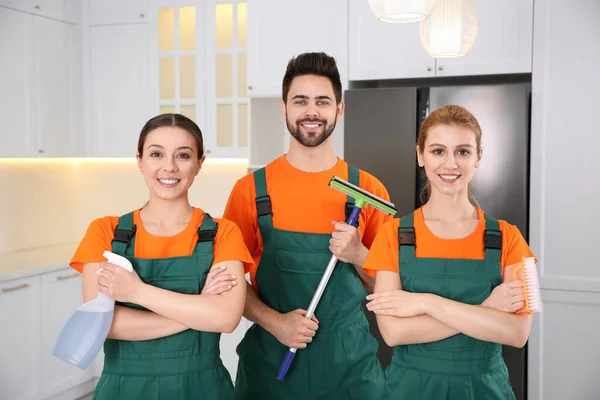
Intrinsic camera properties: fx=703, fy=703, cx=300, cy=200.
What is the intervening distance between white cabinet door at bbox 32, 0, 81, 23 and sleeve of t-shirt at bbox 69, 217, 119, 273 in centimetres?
272

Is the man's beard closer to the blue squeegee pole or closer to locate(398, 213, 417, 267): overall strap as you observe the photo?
the blue squeegee pole

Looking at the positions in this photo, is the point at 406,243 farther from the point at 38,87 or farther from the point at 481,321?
the point at 38,87

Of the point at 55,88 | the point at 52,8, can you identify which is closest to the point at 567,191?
the point at 55,88

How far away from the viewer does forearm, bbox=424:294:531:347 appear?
60.7 inches

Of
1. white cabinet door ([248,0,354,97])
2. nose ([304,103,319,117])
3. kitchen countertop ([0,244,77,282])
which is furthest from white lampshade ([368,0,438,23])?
kitchen countertop ([0,244,77,282])

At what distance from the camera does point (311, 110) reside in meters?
1.98

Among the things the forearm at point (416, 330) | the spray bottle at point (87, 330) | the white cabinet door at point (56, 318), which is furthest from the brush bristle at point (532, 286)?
the white cabinet door at point (56, 318)

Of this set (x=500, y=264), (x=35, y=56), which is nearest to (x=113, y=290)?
(x=500, y=264)

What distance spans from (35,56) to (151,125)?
262cm

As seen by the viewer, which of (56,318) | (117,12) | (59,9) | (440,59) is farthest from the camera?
(117,12)

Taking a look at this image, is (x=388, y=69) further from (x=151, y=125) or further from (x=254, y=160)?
(x=151, y=125)

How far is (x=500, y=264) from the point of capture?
5.35ft

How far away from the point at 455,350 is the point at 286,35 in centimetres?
239

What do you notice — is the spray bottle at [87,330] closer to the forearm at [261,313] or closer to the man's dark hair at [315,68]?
the forearm at [261,313]
